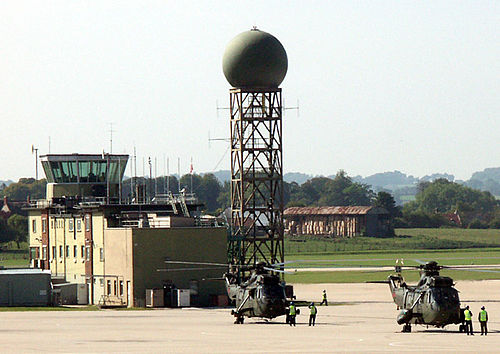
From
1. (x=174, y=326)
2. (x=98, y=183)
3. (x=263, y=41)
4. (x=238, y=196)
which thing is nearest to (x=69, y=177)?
(x=98, y=183)

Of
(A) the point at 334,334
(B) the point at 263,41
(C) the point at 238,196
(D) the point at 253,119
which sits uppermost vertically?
(B) the point at 263,41

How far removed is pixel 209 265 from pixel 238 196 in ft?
41.5

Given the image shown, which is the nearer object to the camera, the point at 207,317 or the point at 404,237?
the point at 207,317

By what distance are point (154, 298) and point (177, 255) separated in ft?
11.0

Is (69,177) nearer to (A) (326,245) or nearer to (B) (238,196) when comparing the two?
(B) (238,196)

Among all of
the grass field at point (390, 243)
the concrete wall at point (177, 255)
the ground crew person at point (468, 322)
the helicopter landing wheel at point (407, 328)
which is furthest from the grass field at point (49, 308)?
the grass field at point (390, 243)

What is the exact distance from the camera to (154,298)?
77.2 m

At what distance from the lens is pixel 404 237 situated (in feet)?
630

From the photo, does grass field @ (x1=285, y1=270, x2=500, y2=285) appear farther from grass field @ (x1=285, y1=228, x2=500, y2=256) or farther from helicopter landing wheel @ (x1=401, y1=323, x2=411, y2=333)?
helicopter landing wheel @ (x1=401, y1=323, x2=411, y2=333)

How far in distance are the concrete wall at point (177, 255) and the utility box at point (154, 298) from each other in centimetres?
46

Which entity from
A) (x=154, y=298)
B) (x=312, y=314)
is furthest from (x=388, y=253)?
(x=312, y=314)

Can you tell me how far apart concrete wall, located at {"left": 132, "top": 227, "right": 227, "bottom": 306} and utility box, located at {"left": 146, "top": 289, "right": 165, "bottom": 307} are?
46 centimetres

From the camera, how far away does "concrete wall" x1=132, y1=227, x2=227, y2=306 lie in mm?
77375

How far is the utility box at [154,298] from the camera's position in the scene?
7725cm
